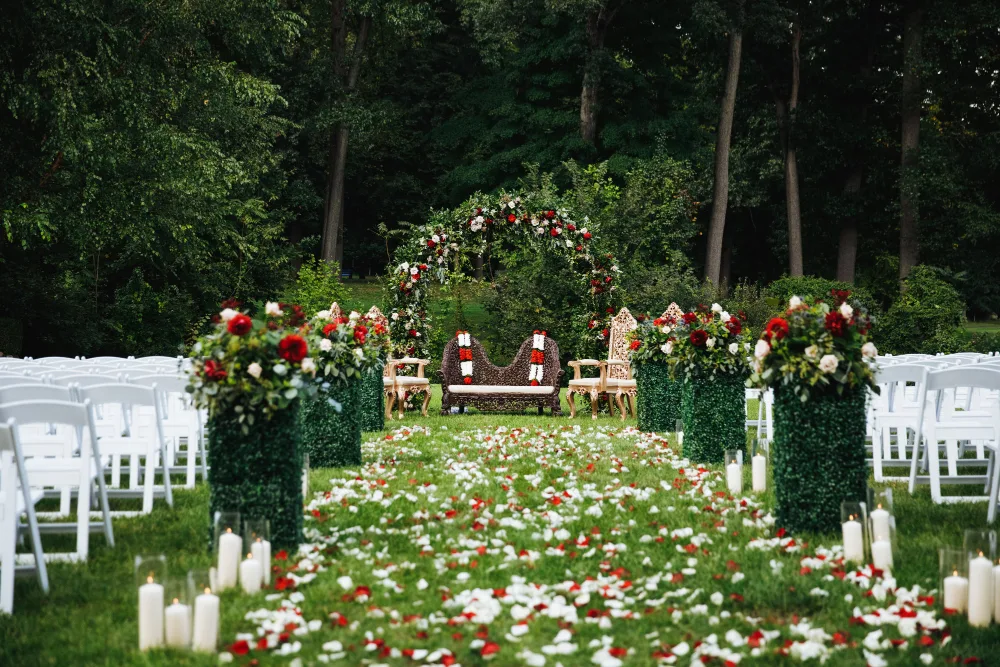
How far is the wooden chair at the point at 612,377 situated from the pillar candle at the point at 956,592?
9674 mm

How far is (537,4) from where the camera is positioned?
28.4m

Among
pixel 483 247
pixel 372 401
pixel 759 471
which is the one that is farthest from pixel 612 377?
pixel 759 471

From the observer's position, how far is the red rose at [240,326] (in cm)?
608

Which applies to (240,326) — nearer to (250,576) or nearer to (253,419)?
(253,419)

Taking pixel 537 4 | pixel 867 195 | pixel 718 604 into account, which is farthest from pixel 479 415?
pixel 867 195

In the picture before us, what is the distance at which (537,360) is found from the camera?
16.5 meters

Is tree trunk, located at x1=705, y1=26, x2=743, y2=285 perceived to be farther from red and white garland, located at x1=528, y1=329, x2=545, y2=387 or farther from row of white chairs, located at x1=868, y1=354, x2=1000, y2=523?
row of white chairs, located at x1=868, y1=354, x2=1000, y2=523

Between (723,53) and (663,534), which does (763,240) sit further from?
→ (663,534)

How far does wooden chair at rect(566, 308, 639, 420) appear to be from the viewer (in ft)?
50.6

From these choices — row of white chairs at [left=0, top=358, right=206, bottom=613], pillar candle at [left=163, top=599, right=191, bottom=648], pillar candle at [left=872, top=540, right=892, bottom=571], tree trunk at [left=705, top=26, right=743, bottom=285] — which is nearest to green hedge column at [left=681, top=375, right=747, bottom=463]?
pillar candle at [left=872, top=540, right=892, bottom=571]

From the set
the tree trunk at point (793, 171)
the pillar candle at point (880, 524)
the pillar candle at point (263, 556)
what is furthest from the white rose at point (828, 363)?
the tree trunk at point (793, 171)

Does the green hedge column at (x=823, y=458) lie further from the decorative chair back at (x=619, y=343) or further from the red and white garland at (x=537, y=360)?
the red and white garland at (x=537, y=360)

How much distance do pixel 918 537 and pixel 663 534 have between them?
5.13 feet

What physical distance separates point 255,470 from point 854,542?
3.41 m
